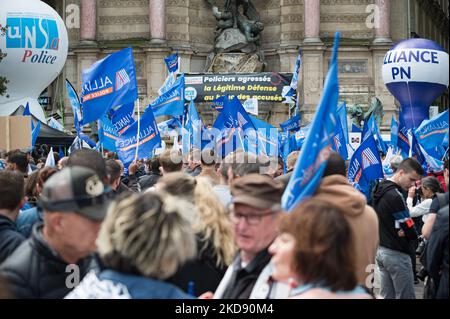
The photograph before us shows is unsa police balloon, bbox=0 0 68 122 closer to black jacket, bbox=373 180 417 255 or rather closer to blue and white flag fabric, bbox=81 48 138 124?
blue and white flag fabric, bbox=81 48 138 124

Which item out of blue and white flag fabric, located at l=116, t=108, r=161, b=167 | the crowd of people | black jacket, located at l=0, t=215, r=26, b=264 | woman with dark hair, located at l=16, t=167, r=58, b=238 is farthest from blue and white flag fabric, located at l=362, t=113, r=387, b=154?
black jacket, located at l=0, t=215, r=26, b=264

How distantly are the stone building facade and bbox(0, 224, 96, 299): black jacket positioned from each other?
1160 inches

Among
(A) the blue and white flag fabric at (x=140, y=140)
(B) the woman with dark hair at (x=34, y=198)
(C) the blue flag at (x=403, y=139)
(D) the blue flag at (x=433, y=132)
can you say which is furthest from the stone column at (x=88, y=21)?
(B) the woman with dark hair at (x=34, y=198)

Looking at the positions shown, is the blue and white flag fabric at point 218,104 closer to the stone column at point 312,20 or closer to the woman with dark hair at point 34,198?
the stone column at point 312,20

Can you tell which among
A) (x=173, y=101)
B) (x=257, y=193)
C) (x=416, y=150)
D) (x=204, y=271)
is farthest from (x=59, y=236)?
(x=173, y=101)

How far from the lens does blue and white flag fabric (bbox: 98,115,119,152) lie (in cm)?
1662

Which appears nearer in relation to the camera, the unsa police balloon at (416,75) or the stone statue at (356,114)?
the unsa police balloon at (416,75)

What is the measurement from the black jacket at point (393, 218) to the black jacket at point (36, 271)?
16.6 ft

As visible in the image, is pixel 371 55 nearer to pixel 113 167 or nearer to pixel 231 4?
pixel 231 4

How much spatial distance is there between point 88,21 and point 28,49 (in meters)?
10.3

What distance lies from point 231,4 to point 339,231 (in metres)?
32.5

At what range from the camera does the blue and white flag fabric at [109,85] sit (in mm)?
14195

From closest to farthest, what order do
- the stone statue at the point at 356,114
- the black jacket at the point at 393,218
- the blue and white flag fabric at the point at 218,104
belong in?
the black jacket at the point at 393,218
the blue and white flag fabric at the point at 218,104
the stone statue at the point at 356,114

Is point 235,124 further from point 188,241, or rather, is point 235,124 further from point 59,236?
point 188,241
